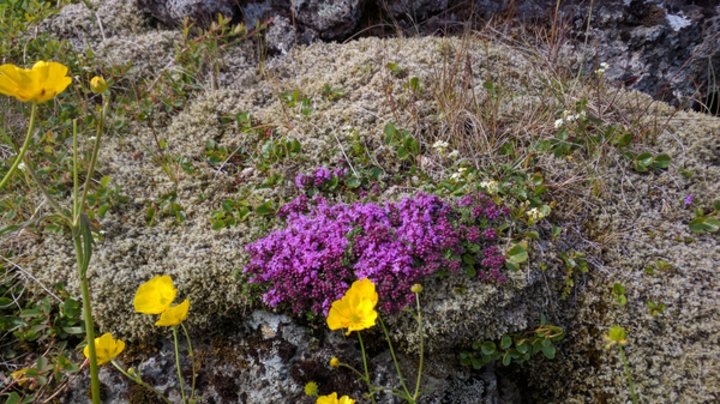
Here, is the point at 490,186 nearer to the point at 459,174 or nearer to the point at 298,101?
the point at 459,174

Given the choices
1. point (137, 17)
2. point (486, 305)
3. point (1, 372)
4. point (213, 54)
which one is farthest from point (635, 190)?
point (137, 17)

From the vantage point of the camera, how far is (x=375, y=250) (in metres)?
2.63

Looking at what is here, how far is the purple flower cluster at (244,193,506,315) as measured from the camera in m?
2.56

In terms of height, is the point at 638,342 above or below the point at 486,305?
below

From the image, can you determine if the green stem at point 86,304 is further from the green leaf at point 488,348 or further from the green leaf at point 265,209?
the green leaf at point 488,348

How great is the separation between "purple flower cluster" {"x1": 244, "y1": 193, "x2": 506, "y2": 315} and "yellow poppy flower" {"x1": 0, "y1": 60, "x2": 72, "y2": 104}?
127 cm

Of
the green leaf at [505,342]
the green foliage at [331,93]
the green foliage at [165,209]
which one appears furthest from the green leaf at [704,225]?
the green foliage at [165,209]

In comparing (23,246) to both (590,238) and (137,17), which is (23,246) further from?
(590,238)

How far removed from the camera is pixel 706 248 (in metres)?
2.88

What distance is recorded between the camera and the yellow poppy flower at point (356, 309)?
2027mm

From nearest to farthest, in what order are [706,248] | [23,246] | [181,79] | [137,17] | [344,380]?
[344,380] → [706,248] → [23,246] → [181,79] → [137,17]

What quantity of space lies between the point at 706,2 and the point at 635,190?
8.15 ft

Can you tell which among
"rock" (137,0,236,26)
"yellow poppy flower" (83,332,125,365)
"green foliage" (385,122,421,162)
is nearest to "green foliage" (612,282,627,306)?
"green foliage" (385,122,421,162)

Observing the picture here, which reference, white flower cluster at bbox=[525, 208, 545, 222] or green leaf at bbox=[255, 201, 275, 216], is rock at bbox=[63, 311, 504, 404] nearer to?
green leaf at bbox=[255, 201, 275, 216]
